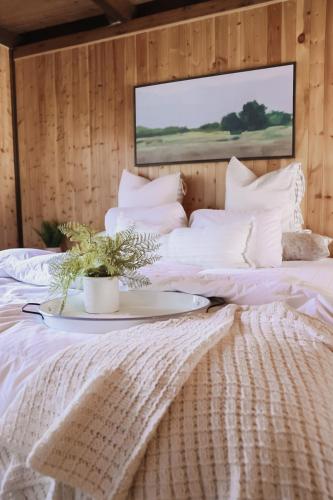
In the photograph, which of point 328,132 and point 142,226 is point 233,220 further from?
point 328,132

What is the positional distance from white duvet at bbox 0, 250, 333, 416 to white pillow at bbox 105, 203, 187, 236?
0.95 meters

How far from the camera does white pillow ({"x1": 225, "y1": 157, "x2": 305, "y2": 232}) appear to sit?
8.86 feet

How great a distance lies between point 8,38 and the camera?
3.81 m

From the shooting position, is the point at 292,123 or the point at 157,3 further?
the point at 157,3

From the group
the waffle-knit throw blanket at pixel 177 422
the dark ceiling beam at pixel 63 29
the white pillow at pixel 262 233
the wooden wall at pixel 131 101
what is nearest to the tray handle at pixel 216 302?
the waffle-knit throw blanket at pixel 177 422

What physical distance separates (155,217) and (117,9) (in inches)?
66.6

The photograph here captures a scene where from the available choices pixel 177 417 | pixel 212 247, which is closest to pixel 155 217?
pixel 212 247

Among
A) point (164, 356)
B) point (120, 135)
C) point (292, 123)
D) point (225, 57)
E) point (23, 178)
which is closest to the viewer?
point (164, 356)

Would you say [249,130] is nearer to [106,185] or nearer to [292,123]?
[292,123]

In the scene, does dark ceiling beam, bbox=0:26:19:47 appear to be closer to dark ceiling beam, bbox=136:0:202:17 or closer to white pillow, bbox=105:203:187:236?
dark ceiling beam, bbox=136:0:202:17

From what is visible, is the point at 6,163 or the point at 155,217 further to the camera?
the point at 6,163

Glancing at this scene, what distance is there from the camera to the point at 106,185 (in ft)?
11.8

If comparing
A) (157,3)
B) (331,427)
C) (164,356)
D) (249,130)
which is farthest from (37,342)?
(157,3)

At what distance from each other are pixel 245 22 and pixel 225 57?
10.4 inches
